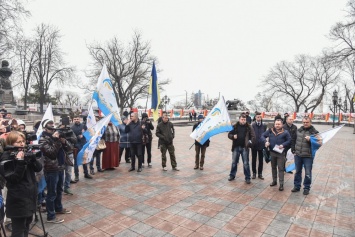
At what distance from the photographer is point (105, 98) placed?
21.7 ft

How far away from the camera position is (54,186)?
4.00 metres

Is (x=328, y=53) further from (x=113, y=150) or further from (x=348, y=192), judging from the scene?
(x=113, y=150)

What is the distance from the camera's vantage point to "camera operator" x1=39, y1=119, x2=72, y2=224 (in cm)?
379

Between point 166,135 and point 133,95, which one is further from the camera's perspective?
point 133,95

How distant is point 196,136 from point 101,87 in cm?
300

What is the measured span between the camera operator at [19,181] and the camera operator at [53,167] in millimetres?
795

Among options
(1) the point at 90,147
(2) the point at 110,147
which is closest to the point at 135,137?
(2) the point at 110,147

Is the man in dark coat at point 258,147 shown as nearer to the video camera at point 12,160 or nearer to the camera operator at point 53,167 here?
the camera operator at point 53,167

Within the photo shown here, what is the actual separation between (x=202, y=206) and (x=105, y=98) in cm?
384

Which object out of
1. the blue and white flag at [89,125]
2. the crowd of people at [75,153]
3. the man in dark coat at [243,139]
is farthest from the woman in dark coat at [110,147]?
the man in dark coat at [243,139]

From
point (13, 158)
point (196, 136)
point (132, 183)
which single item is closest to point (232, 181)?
point (196, 136)

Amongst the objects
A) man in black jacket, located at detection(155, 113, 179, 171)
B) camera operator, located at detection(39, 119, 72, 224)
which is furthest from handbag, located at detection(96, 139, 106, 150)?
camera operator, located at detection(39, 119, 72, 224)

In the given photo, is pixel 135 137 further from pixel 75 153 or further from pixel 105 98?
pixel 75 153

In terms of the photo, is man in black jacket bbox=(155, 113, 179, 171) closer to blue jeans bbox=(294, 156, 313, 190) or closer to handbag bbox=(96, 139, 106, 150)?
handbag bbox=(96, 139, 106, 150)
